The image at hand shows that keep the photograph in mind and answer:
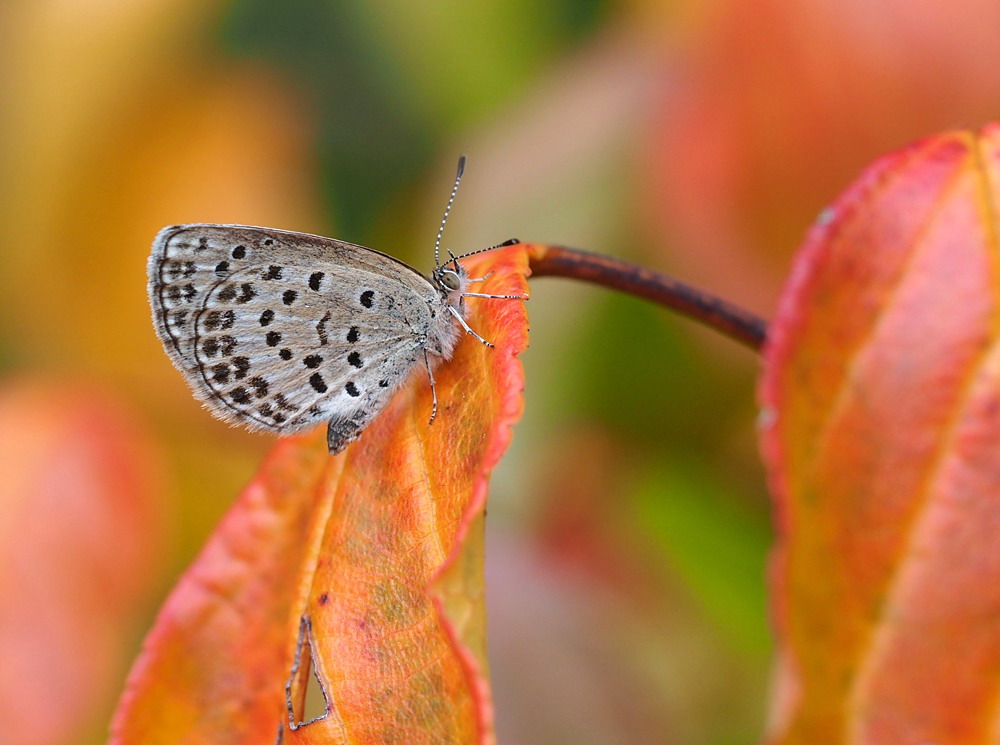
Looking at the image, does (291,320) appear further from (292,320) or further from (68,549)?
(68,549)

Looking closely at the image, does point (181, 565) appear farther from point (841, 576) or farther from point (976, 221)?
point (976, 221)

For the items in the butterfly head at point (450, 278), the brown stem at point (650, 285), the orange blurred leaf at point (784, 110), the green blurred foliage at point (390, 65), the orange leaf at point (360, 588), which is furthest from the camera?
the green blurred foliage at point (390, 65)

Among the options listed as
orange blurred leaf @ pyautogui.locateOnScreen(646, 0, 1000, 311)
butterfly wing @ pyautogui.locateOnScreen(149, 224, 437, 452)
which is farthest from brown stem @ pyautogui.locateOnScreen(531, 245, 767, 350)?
orange blurred leaf @ pyautogui.locateOnScreen(646, 0, 1000, 311)

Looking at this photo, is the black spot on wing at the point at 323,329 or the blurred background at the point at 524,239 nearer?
the black spot on wing at the point at 323,329

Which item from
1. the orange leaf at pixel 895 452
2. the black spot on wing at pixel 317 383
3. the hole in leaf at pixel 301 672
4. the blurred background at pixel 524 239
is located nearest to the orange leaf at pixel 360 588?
the hole in leaf at pixel 301 672

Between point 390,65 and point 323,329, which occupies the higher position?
point 390,65

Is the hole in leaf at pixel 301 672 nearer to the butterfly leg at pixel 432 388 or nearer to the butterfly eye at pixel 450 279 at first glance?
the butterfly leg at pixel 432 388

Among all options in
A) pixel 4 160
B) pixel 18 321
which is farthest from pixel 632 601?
pixel 4 160

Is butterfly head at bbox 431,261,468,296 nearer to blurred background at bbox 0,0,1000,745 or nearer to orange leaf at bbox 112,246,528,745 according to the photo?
orange leaf at bbox 112,246,528,745

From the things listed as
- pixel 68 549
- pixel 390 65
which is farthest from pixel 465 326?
pixel 390 65
